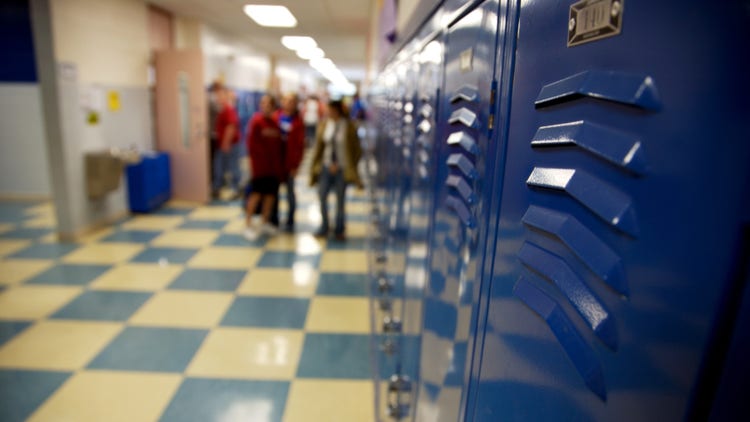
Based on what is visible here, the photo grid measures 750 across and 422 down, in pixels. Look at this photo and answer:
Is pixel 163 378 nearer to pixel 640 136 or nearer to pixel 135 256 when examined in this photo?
pixel 135 256

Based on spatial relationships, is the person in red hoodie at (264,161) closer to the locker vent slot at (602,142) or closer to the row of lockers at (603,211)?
the row of lockers at (603,211)

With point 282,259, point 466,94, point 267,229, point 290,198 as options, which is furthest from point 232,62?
point 466,94

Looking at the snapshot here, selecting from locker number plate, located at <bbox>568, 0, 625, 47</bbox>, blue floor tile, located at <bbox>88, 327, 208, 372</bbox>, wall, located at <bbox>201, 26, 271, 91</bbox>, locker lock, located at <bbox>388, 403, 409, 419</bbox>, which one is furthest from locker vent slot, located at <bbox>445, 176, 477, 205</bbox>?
wall, located at <bbox>201, 26, 271, 91</bbox>

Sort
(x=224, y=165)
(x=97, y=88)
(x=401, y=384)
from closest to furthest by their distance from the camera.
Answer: (x=401, y=384), (x=97, y=88), (x=224, y=165)

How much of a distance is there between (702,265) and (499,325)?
0.41m

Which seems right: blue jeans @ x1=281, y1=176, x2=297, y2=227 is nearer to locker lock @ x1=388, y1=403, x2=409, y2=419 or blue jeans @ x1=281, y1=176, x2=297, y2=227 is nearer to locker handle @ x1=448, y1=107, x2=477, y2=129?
locker lock @ x1=388, y1=403, x2=409, y2=419

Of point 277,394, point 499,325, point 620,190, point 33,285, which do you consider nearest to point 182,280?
point 33,285

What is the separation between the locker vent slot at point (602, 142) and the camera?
393 mm

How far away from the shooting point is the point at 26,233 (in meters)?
5.14

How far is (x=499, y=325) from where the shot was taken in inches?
28.3

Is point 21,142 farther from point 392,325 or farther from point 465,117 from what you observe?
point 465,117

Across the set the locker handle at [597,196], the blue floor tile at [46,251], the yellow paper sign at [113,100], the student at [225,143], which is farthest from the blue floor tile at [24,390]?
the student at [225,143]

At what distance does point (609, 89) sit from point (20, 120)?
7964 millimetres

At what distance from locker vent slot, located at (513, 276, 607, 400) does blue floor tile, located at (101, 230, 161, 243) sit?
5113 millimetres
